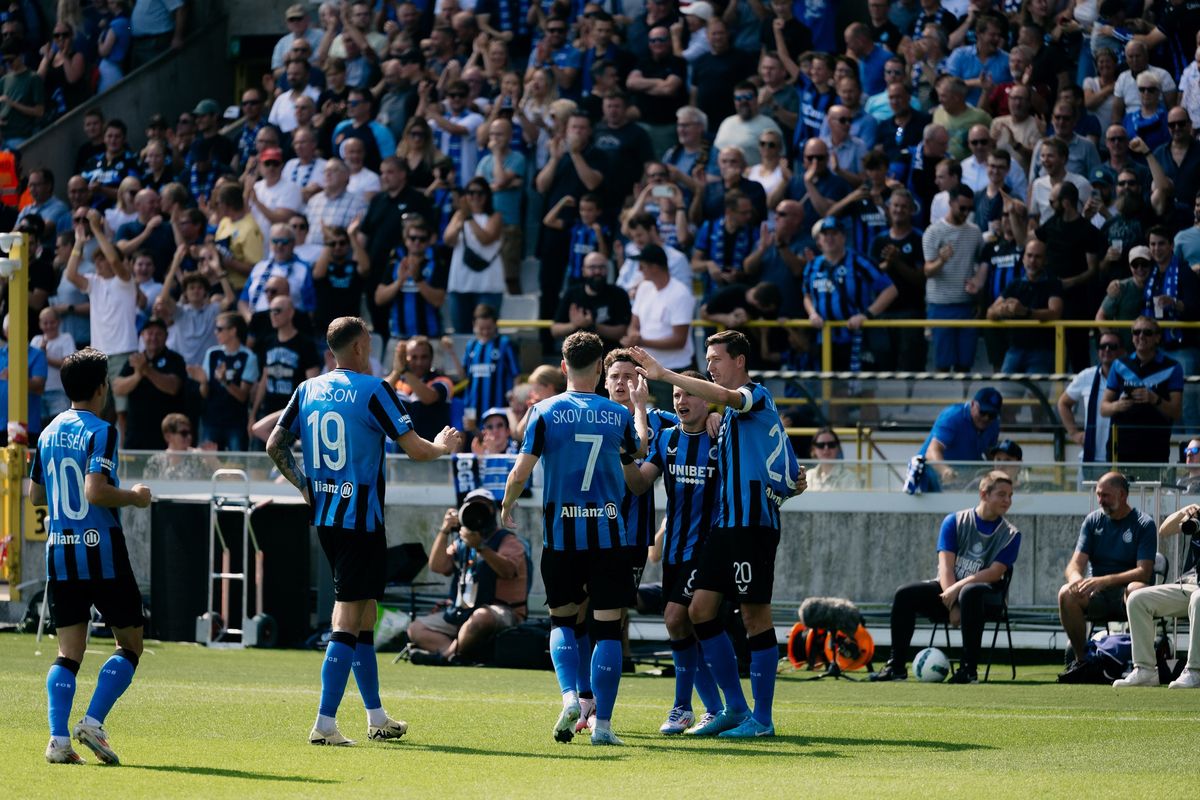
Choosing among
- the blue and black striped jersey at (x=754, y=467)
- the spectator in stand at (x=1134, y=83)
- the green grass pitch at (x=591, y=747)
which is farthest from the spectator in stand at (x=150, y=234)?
the blue and black striped jersey at (x=754, y=467)

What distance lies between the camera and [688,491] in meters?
10.3

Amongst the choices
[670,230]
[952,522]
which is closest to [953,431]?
[952,522]

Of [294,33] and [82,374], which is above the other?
[294,33]

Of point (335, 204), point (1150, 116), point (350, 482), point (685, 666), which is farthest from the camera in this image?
point (335, 204)

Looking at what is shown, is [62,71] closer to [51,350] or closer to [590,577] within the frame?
[51,350]

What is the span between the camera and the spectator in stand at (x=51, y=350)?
20234mm

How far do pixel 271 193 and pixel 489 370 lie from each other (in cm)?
455

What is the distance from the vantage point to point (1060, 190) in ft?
55.5

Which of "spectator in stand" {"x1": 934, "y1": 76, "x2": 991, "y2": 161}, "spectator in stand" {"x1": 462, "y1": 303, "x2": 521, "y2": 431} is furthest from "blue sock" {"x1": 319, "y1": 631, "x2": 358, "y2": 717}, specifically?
"spectator in stand" {"x1": 934, "y1": 76, "x2": 991, "y2": 161}

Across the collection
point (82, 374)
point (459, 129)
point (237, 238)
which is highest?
point (459, 129)

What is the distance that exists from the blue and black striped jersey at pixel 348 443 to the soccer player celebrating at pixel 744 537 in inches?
55.8

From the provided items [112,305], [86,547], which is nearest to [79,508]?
[86,547]

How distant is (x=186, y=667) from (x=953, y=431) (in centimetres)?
668

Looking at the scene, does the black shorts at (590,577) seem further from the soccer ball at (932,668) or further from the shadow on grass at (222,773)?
the soccer ball at (932,668)
